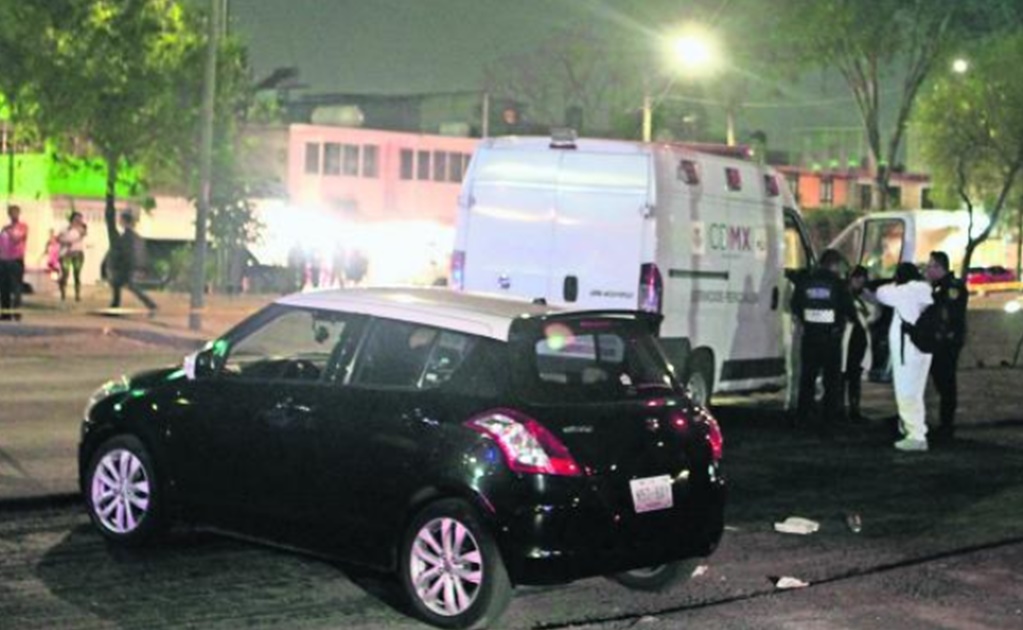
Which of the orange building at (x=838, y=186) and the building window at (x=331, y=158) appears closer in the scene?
the building window at (x=331, y=158)

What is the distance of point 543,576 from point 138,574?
209cm

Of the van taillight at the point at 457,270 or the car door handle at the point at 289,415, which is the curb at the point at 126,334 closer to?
the van taillight at the point at 457,270

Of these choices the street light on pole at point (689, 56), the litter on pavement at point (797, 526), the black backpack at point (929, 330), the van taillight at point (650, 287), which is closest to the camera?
the litter on pavement at point (797, 526)

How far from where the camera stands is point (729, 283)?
539 inches

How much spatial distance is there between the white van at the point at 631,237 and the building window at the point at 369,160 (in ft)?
140

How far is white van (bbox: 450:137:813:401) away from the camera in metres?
12.7

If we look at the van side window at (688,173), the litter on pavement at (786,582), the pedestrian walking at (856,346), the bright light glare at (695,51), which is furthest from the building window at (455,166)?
the litter on pavement at (786,582)

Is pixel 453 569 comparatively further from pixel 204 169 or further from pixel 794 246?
pixel 204 169

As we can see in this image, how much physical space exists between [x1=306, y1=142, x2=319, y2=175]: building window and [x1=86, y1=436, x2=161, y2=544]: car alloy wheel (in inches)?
1858

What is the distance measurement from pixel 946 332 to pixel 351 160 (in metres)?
43.8

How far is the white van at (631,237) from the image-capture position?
41.5ft

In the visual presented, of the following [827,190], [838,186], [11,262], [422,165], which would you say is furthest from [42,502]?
[838,186]

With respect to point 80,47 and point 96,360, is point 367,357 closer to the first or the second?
point 96,360

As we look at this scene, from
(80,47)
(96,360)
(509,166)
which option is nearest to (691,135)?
(80,47)
